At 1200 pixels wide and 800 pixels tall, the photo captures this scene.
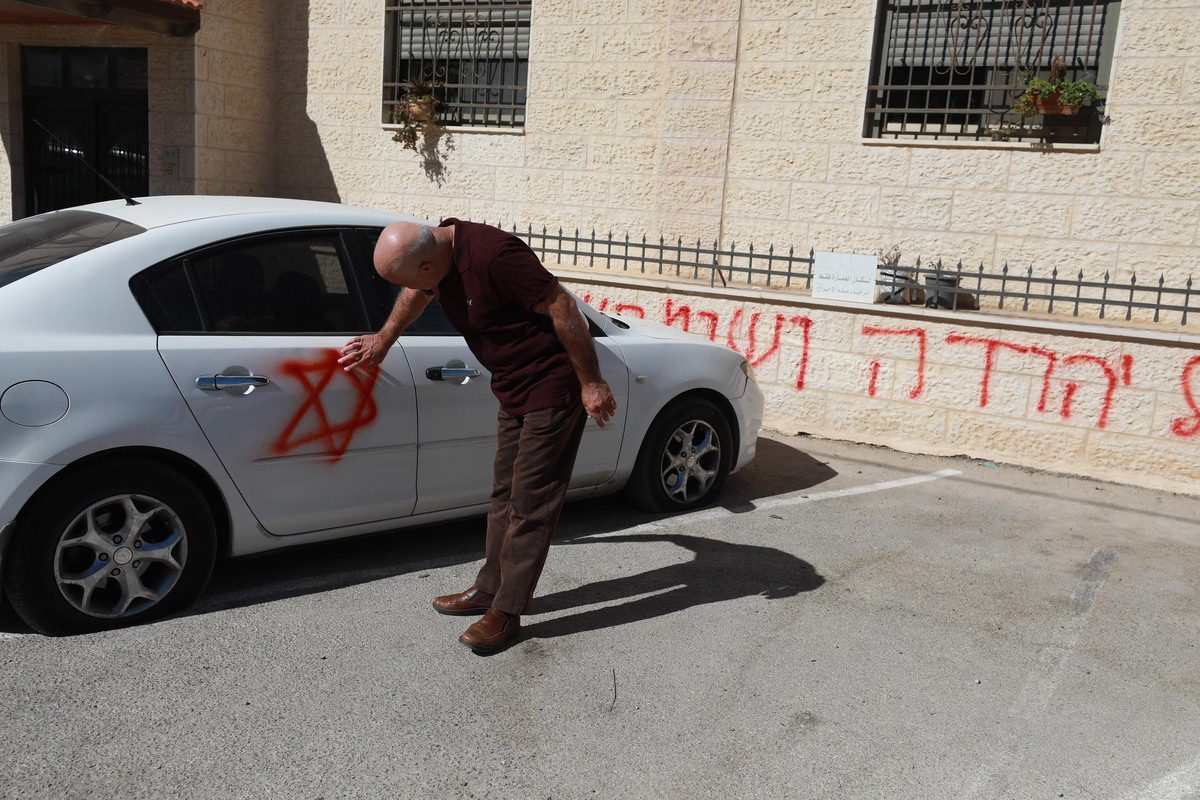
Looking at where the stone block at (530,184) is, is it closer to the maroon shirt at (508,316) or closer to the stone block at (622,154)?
the stone block at (622,154)

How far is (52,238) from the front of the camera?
4262 millimetres

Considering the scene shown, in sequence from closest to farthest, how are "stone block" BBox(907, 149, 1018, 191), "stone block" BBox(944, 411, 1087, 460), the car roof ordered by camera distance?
1. the car roof
2. "stone block" BBox(944, 411, 1087, 460)
3. "stone block" BBox(907, 149, 1018, 191)

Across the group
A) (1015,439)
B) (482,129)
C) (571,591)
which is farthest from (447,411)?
(482,129)

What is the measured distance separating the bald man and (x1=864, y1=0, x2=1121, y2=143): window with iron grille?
22.0 ft

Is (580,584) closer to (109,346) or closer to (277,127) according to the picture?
(109,346)

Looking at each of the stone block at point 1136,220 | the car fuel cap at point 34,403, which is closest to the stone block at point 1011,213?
the stone block at point 1136,220

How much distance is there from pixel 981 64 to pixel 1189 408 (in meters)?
3.84

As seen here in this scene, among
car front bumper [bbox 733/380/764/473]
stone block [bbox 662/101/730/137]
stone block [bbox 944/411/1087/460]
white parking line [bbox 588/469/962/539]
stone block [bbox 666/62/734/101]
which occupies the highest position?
stone block [bbox 666/62/734/101]

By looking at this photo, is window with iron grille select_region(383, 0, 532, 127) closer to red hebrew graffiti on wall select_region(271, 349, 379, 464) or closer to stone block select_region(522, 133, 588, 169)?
stone block select_region(522, 133, 588, 169)

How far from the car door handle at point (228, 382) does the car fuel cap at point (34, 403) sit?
0.47 meters

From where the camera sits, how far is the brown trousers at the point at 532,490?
400 cm

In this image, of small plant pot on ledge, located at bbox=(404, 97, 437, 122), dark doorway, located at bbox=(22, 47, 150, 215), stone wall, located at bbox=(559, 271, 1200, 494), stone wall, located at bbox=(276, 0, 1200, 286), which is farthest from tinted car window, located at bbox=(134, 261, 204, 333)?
dark doorway, located at bbox=(22, 47, 150, 215)

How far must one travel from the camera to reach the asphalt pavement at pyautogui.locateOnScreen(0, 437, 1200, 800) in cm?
326

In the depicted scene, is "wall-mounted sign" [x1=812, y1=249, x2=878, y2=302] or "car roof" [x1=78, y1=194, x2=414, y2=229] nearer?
"car roof" [x1=78, y1=194, x2=414, y2=229]
